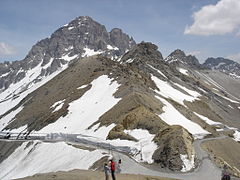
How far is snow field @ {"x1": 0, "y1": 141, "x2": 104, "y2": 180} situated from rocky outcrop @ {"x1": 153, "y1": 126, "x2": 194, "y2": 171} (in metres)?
8.40

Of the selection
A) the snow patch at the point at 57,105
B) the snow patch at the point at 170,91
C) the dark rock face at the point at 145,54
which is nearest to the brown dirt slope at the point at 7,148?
the snow patch at the point at 57,105

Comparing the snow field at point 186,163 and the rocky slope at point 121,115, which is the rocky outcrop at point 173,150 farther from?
the snow field at point 186,163

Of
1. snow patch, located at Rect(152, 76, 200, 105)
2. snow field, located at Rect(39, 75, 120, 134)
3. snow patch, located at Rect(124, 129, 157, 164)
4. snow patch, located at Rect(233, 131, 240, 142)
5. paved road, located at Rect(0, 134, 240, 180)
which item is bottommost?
paved road, located at Rect(0, 134, 240, 180)

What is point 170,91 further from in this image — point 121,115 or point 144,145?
point 144,145

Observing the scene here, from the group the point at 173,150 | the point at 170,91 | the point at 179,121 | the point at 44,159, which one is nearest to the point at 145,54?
the point at 170,91

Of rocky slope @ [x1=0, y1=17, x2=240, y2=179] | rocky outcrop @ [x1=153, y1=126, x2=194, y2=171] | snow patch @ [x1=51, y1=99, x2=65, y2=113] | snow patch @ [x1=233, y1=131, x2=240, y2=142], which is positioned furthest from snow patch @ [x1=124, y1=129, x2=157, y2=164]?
snow patch @ [x1=51, y1=99, x2=65, y2=113]

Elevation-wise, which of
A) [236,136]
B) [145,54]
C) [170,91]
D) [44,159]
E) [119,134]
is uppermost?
[145,54]

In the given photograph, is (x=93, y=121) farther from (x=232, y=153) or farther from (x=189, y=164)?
(x=189, y=164)

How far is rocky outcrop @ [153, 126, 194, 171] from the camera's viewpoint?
39.8 meters

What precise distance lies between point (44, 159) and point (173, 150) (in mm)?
27519

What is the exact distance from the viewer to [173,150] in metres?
41.3

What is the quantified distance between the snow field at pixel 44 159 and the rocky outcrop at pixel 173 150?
331 inches

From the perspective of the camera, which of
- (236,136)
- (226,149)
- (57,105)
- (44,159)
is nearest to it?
(44,159)

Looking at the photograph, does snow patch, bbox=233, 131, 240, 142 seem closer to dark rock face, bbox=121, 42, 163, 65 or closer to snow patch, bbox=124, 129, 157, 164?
snow patch, bbox=124, 129, 157, 164
